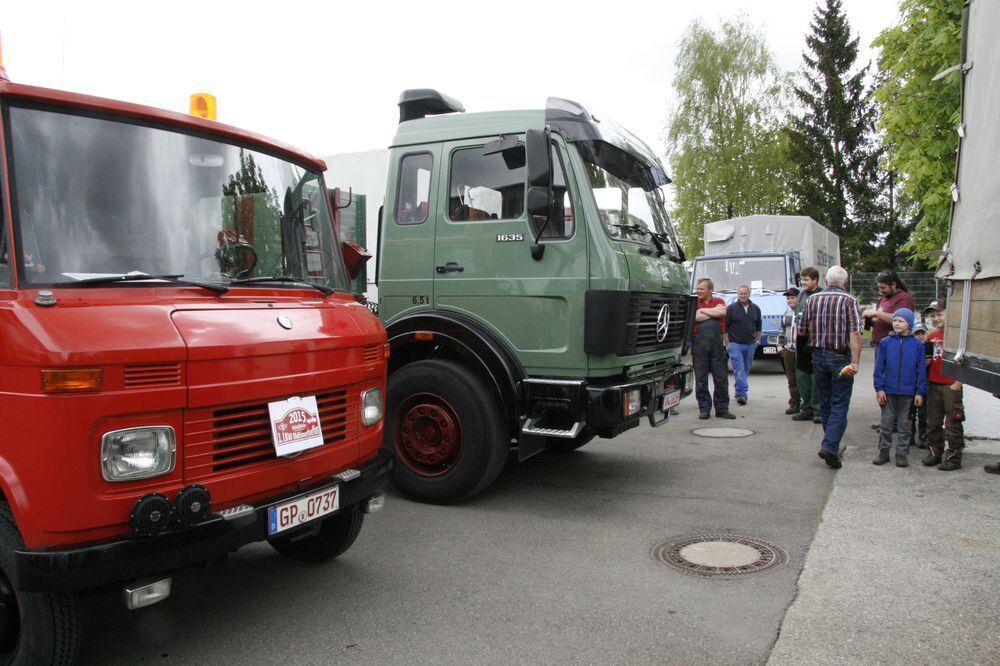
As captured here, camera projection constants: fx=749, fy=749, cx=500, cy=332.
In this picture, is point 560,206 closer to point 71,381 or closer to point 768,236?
point 71,381

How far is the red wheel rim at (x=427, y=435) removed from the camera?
5770mm

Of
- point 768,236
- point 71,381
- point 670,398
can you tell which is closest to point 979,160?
point 670,398

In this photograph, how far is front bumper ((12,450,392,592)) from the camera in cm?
277

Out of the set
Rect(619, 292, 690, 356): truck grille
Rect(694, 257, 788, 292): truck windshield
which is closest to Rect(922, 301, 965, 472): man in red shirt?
Rect(619, 292, 690, 356): truck grille

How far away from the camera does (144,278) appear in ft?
10.7

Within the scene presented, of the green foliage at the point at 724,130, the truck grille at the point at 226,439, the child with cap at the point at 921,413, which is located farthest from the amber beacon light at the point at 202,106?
the green foliage at the point at 724,130

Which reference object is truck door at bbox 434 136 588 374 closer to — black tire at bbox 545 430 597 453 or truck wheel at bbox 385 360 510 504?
truck wheel at bbox 385 360 510 504

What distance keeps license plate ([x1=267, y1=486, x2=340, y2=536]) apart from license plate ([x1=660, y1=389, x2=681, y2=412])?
127 inches

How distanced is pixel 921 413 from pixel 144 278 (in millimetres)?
7239

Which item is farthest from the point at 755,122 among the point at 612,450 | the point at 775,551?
the point at 775,551

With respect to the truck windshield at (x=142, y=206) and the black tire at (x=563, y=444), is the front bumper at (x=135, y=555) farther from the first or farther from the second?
the black tire at (x=563, y=444)

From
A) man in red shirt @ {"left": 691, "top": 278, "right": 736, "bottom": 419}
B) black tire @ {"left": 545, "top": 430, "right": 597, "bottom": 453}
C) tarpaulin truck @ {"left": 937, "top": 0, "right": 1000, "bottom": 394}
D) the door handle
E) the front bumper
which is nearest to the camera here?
the front bumper

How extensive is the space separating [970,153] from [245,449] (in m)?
4.21

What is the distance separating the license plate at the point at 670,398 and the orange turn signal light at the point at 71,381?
4.35 meters
